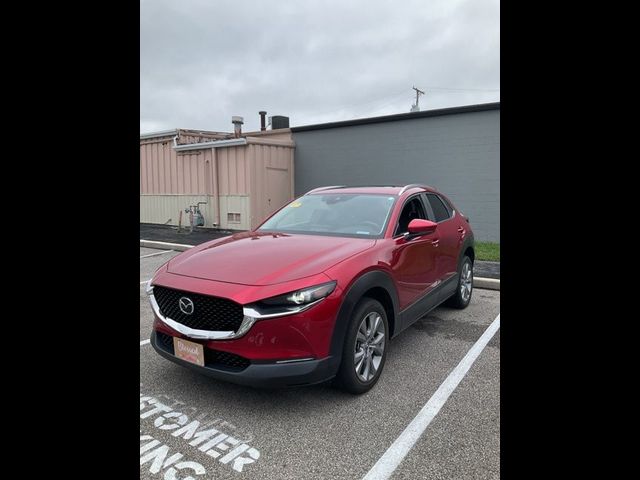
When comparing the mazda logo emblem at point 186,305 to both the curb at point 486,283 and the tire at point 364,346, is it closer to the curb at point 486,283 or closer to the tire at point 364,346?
the tire at point 364,346

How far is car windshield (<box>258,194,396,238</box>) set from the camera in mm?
3842

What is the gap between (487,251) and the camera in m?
9.02

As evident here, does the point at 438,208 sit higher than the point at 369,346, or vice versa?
the point at 438,208

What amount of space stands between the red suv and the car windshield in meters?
0.02

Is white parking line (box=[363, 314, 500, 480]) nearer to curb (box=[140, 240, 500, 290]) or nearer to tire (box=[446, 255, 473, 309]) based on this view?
tire (box=[446, 255, 473, 309])

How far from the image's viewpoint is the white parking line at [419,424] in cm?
237

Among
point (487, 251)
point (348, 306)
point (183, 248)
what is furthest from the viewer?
point (183, 248)

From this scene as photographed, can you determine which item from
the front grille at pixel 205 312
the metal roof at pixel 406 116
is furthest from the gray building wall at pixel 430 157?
the front grille at pixel 205 312

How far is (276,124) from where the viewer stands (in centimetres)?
1554

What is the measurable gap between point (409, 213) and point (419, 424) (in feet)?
6.82

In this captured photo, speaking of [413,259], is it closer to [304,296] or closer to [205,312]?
[304,296]

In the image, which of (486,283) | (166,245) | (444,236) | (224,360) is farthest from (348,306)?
(166,245)

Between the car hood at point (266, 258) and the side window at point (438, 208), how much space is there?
5.21 feet
